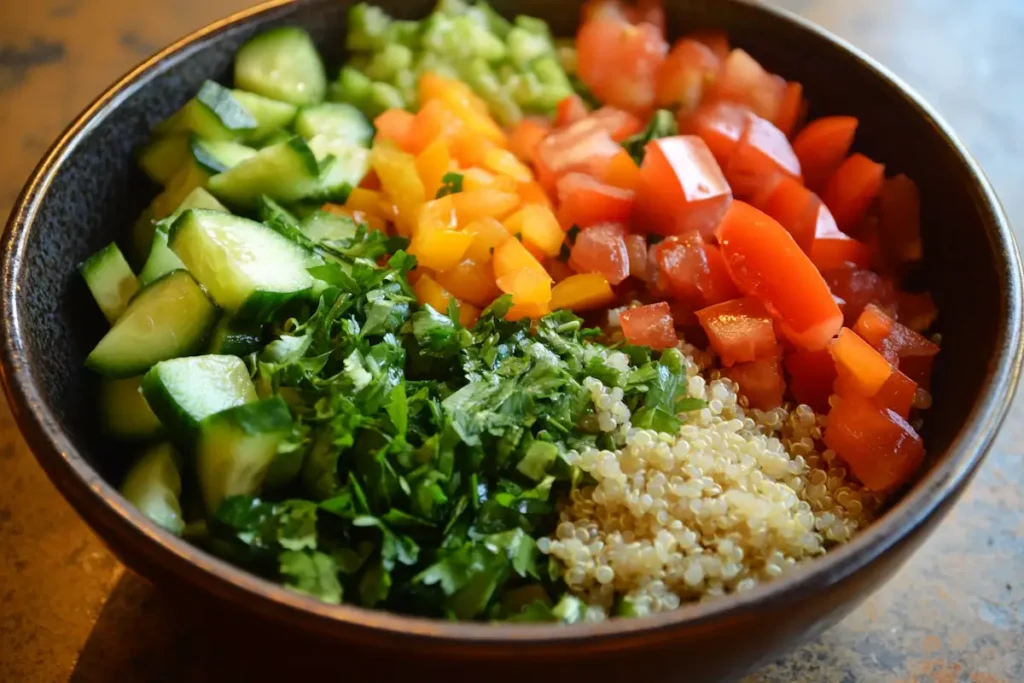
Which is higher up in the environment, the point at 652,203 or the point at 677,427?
the point at 652,203

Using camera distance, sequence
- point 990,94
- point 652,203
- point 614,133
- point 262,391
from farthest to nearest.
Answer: point 990,94, point 614,133, point 652,203, point 262,391

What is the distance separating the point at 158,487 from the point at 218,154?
1.89ft

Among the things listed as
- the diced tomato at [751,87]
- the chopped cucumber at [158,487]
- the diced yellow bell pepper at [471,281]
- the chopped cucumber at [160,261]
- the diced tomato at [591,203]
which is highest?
the diced tomato at [751,87]

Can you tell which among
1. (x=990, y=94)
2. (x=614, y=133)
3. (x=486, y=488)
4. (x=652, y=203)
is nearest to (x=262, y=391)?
(x=486, y=488)

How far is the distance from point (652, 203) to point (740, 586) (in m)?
0.64

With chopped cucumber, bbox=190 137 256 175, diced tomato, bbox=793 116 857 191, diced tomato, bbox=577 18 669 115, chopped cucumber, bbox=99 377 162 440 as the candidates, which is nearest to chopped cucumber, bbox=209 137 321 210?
chopped cucumber, bbox=190 137 256 175

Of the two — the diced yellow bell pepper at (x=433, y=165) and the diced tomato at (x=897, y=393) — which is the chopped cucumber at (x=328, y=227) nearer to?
the diced yellow bell pepper at (x=433, y=165)

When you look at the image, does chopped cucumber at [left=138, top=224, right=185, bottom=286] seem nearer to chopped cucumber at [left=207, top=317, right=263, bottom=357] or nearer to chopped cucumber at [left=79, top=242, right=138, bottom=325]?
chopped cucumber at [left=79, top=242, right=138, bottom=325]

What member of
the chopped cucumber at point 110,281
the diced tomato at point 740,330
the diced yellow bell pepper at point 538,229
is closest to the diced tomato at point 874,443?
the diced tomato at point 740,330

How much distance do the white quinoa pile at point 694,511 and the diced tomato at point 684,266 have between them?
193 millimetres

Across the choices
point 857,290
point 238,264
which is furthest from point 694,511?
point 238,264

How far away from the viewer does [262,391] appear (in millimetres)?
1021

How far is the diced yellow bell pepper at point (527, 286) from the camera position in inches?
47.3

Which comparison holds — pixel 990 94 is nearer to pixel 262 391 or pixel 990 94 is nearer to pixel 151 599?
pixel 262 391
